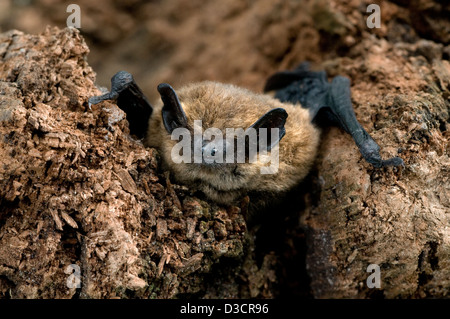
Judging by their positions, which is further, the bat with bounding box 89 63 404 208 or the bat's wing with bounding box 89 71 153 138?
the bat's wing with bounding box 89 71 153 138

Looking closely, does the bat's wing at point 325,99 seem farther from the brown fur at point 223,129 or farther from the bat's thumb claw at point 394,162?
the brown fur at point 223,129

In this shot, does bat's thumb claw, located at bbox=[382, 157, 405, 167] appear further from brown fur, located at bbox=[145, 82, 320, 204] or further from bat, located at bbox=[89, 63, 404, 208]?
brown fur, located at bbox=[145, 82, 320, 204]

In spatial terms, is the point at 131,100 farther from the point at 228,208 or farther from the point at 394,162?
the point at 394,162

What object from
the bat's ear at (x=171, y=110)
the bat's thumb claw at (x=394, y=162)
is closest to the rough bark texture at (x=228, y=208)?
the bat's thumb claw at (x=394, y=162)

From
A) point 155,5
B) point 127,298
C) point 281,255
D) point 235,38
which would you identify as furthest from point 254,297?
point 155,5

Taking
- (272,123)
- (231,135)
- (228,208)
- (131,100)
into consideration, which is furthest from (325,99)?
(131,100)

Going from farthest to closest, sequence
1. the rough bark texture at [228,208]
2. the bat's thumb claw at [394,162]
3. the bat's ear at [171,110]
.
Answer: the bat's ear at [171,110] → the bat's thumb claw at [394,162] → the rough bark texture at [228,208]

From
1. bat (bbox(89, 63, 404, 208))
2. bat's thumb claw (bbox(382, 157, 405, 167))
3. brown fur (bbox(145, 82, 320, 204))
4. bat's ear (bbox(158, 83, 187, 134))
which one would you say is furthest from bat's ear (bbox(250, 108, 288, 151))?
bat's thumb claw (bbox(382, 157, 405, 167))

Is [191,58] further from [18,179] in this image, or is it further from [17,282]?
[17,282]
